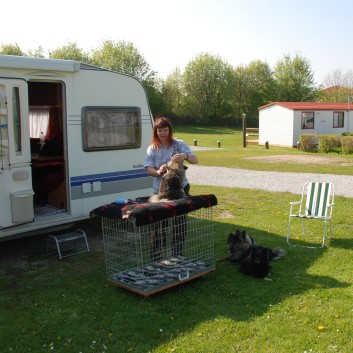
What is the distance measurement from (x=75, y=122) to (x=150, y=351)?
12.5 ft

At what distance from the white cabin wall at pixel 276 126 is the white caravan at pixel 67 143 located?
21.2 m

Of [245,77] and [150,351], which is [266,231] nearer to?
[150,351]

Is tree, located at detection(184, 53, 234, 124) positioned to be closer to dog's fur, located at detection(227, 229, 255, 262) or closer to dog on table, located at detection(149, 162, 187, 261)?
dog's fur, located at detection(227, 229, 255, 262)

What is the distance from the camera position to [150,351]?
3578 millimetres

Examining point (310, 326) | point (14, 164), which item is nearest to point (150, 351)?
point (310, 326)

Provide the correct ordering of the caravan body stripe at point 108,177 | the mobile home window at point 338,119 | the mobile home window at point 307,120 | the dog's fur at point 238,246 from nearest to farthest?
the dog's fur at point 238,246 → the caravan body stripe at point 108,177 → the mobile home window at point 307,120 → the mobile home window at point 338,119

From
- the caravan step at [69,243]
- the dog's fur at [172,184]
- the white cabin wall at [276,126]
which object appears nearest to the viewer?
the dog's fur at [172,184]

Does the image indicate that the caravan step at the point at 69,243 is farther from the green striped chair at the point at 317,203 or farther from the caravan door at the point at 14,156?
the green striped chair at the point at 317,203

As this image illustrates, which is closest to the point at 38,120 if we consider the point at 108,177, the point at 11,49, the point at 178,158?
the point at 108,177

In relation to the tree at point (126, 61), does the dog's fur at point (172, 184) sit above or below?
below

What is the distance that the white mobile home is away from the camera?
27203mm

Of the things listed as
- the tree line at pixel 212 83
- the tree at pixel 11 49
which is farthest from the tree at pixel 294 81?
the tree at pixel 11 49

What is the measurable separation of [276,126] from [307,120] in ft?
6.39

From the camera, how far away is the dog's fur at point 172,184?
497cm
